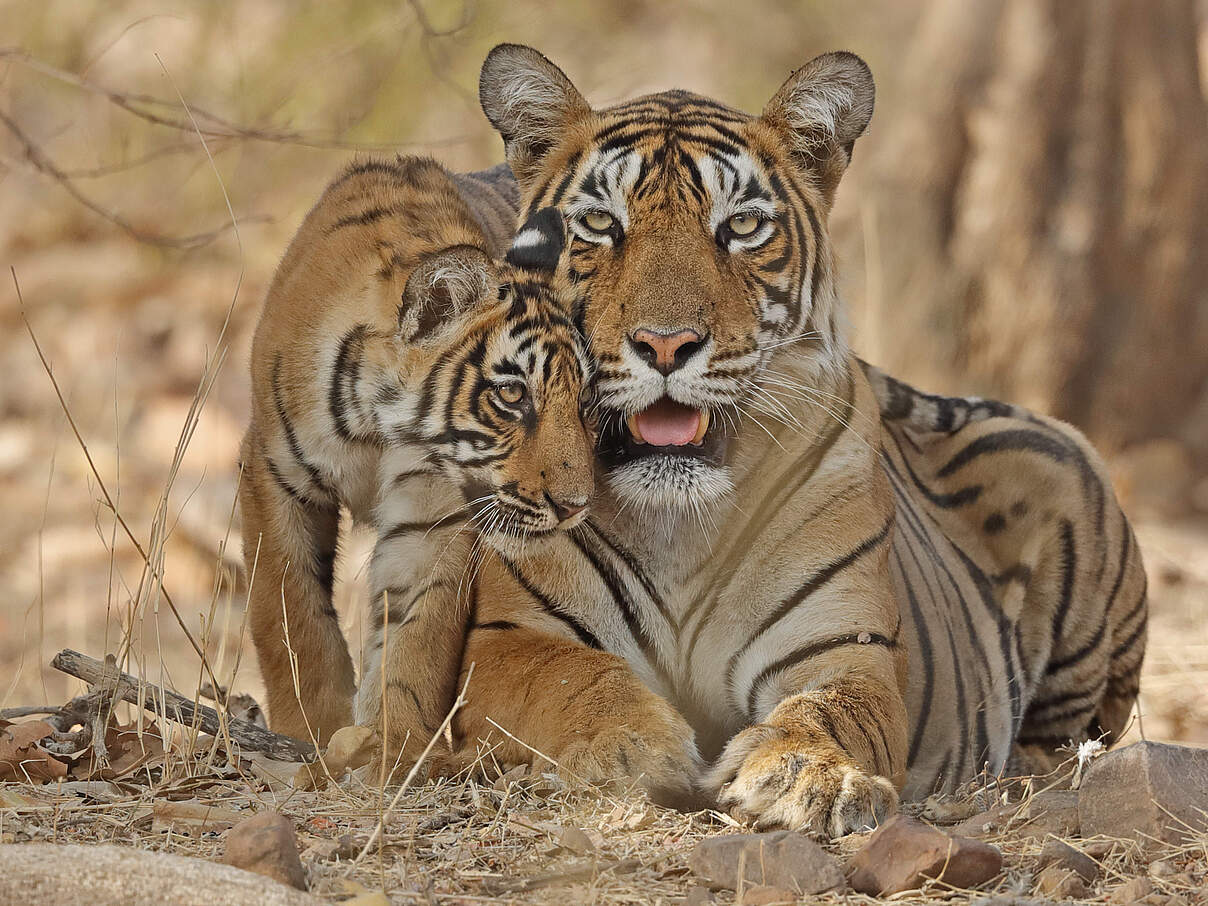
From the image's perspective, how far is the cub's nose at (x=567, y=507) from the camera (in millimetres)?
2840

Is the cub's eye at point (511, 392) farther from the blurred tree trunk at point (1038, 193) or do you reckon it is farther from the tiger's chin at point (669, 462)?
the blurred tree trunk at point (1038, 193)

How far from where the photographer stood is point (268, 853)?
1984 mm

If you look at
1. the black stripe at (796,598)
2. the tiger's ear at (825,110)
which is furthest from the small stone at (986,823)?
the tiger's ear at (825,110)

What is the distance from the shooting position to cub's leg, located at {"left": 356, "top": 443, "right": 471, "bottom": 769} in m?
3.00

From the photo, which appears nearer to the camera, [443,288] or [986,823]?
[986,823]

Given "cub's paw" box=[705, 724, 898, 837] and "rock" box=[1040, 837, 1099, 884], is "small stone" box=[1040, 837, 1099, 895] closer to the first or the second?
"rock" box=[1040, 837, 1099, 884]

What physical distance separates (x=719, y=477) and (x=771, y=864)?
0.96m

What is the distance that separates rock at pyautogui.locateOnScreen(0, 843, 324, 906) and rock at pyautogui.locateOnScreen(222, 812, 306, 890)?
117mm

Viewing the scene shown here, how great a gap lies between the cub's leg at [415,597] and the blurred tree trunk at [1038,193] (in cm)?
465

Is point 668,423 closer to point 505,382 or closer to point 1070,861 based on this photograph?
point 505,382

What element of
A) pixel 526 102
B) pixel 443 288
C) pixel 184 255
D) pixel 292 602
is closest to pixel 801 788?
pixel 443 288

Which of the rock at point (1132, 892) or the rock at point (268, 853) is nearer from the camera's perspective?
the rock at point (268, 853)

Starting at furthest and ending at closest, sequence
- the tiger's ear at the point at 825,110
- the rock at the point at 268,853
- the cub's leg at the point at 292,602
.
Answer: the cub's leg at the point at 292,602, the tiger's ear at the point at 825,110, the rock at the point at 268,853

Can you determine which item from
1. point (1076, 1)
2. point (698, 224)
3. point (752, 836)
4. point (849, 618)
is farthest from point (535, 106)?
point (1076, 1)
